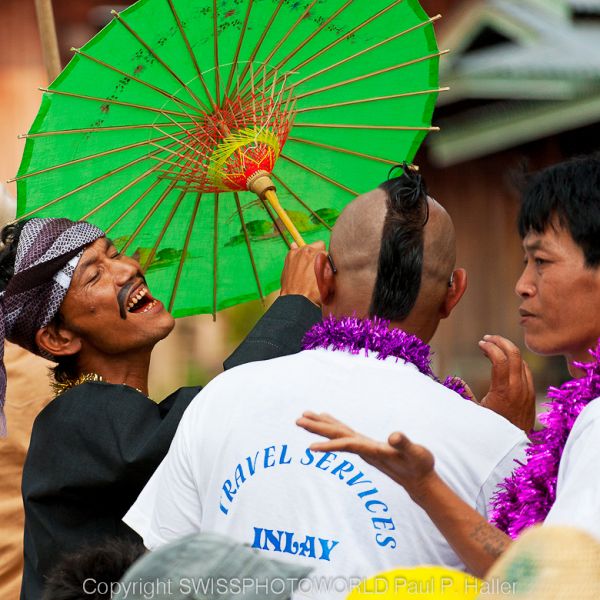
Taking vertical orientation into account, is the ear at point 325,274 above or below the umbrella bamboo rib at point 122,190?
below

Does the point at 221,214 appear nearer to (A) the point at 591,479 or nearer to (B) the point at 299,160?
(B) the point at 299,160

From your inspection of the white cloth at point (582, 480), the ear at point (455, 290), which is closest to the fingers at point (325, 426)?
the white cloth at point (582, 480)

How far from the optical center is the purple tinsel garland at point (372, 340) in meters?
2.09

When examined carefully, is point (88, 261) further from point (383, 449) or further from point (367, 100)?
point (383, 449)

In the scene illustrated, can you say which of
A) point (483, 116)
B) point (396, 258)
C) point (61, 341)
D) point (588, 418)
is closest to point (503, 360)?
point (396, 258)

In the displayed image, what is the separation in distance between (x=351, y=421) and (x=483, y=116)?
4.91 meters

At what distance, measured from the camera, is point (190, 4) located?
268 cm

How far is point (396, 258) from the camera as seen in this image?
216 centimetres

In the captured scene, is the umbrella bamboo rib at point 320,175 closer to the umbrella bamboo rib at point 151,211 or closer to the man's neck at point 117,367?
the umbrella bamboo rib at point 151,211

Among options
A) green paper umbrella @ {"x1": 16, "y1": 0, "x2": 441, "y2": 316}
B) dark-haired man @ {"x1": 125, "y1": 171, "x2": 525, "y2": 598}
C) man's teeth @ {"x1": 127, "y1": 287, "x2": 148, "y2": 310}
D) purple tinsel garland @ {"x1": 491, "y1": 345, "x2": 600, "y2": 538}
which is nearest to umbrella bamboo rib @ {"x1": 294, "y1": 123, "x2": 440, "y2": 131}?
green paper umbrella @ {"x1": 16, "y1": 0, "x2": 441, "y2": 316}

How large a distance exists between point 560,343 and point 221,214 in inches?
52.2

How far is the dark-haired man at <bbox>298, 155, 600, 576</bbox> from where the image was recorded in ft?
4.97

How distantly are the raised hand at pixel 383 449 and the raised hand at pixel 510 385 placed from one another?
87 cm

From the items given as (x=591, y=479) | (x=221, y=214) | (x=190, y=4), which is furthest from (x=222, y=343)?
(x=591, y=479)
